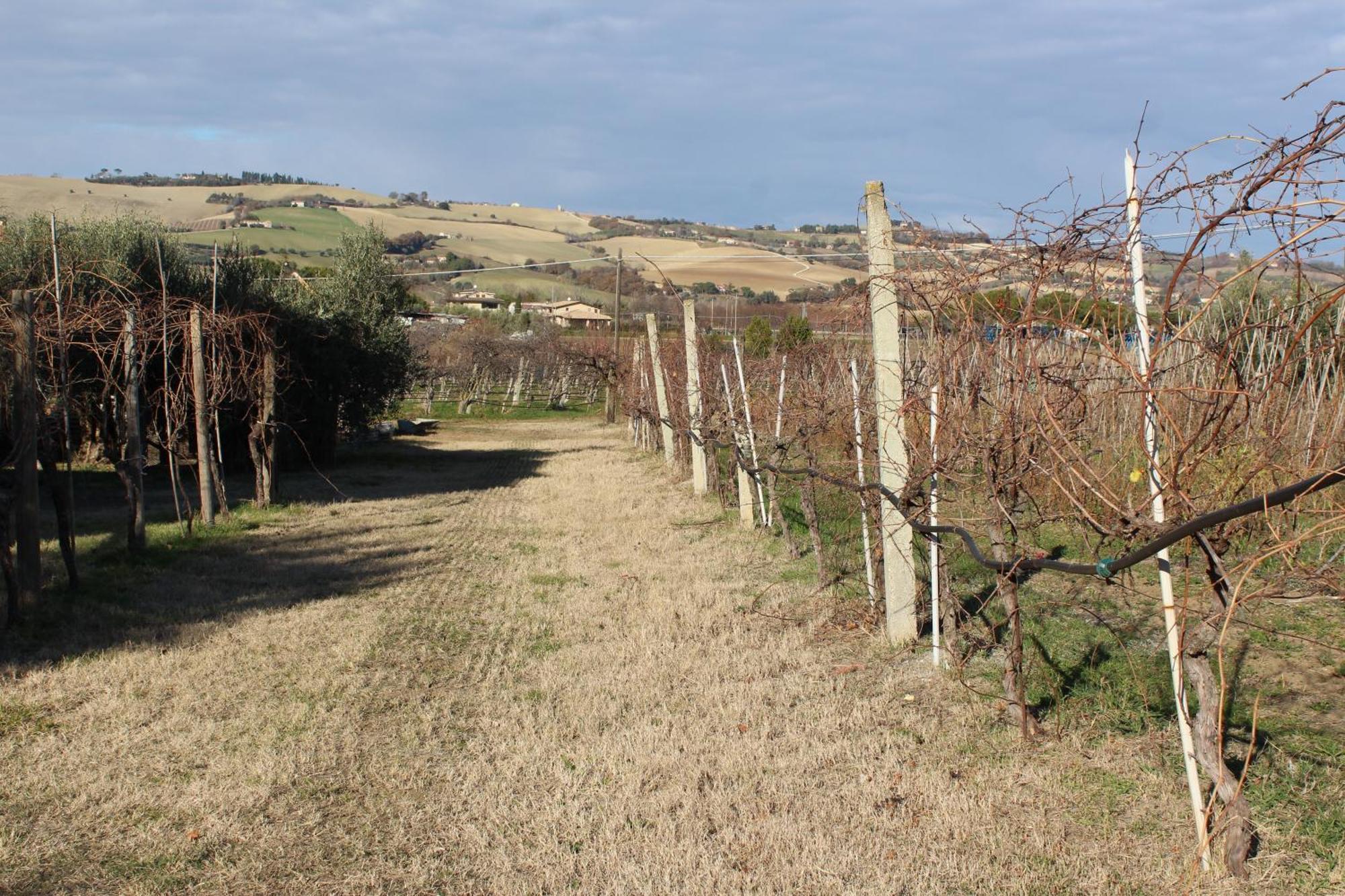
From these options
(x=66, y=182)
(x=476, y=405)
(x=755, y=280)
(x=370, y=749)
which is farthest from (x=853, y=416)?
(x=66, y=182)

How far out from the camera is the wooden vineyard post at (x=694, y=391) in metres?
13.8

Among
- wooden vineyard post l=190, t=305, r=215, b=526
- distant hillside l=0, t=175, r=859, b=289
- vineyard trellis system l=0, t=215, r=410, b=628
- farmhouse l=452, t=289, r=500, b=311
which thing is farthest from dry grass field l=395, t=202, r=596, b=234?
wooden vineyard post l=190, t=305, r=215, b=526

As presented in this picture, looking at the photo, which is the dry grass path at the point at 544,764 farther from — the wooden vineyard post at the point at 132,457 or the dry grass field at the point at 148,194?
the dry grass field at the point at 148,194

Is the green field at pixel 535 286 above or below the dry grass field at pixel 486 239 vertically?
below

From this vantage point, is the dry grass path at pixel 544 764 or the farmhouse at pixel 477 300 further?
the farmhouse at pixel 477 300

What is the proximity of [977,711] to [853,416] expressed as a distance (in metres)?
2.69

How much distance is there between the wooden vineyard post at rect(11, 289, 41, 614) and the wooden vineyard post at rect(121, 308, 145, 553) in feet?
6.74

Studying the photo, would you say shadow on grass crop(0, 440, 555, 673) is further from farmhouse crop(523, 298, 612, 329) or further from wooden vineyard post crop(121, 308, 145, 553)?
farmhouse crop(523, 298, 612, 329)

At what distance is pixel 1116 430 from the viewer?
932 centimetres

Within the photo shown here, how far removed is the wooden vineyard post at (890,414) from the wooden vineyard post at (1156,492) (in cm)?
214

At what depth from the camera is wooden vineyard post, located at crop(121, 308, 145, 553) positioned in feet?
33.3

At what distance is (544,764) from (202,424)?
8710 mm

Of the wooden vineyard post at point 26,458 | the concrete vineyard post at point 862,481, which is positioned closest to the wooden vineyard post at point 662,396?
the concrete vineyard post at point 862,481

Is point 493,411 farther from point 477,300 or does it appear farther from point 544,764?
point 544,764
